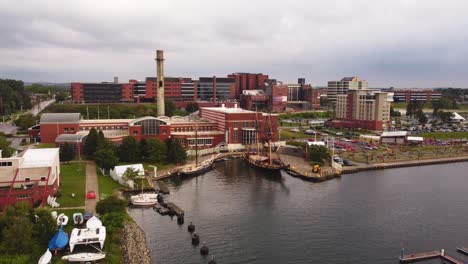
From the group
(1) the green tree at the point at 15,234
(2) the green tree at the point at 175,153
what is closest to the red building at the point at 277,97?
(2) the green tree at the point at 175,153

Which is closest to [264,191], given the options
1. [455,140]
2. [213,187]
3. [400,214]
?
[213,187]

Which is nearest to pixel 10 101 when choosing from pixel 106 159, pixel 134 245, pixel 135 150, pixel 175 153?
pixel 135 150

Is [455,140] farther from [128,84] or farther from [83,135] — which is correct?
[128,84]

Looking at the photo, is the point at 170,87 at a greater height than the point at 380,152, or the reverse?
the point at 170,87

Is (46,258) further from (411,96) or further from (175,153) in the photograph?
(411,96)

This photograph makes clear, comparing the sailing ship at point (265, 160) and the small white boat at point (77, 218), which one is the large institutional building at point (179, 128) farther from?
the small white boat at point (77, 218)
